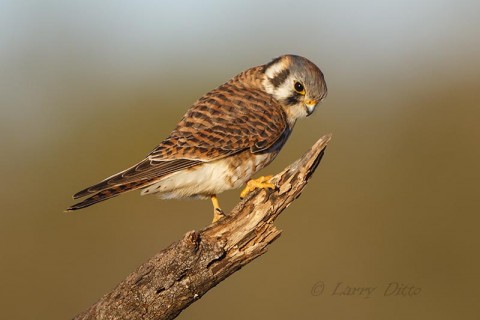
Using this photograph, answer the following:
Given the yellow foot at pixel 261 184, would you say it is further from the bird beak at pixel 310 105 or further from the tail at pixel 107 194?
the bird beak at pixel 310 105

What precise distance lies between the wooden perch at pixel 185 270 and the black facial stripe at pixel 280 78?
174cm

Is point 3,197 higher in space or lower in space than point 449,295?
lower

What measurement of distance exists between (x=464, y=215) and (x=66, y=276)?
4615 millimetres

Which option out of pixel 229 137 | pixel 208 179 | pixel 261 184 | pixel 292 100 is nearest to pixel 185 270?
pixel 261 184

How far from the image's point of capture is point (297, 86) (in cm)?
583

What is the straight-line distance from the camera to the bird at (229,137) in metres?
5.26

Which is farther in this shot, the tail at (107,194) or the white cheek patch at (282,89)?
the white cheek patch at (282,89)

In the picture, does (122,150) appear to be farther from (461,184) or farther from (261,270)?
(461,184)

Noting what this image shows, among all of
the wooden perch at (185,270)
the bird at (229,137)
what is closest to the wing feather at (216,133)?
the bird at (229,137)

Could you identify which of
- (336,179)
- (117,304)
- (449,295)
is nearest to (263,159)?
(117,304)

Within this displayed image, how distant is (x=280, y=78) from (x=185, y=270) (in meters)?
2.14

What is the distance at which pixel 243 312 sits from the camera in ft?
27.8
